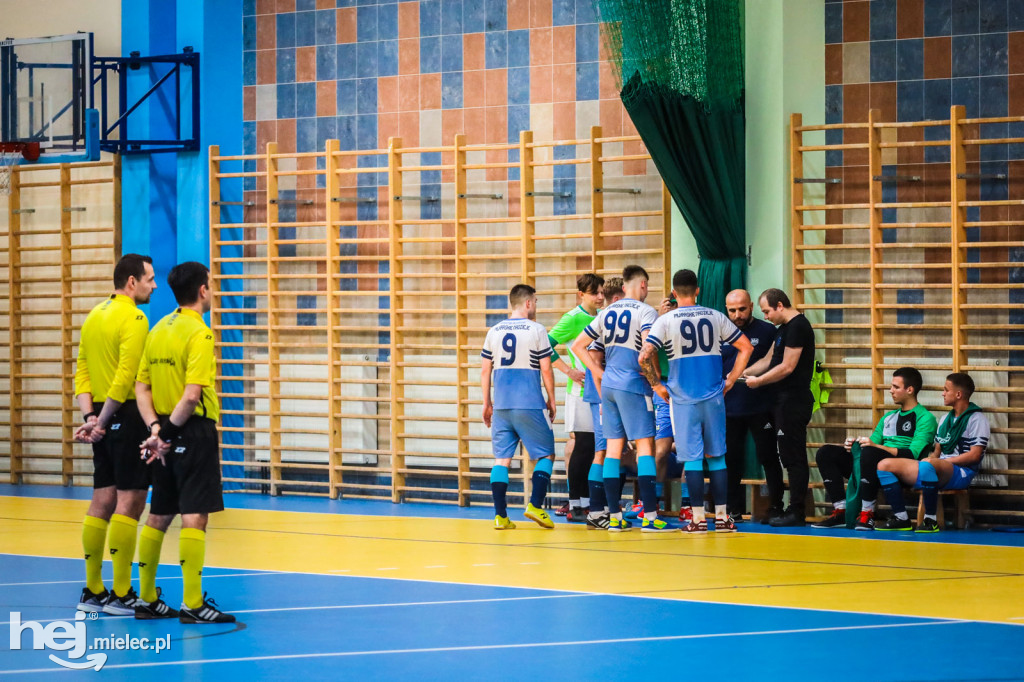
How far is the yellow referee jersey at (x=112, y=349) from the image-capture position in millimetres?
5930

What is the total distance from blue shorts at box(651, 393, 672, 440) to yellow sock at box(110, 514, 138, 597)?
13.2 ft

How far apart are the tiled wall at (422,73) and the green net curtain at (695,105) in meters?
1.08

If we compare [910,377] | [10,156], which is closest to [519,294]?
[910,377]

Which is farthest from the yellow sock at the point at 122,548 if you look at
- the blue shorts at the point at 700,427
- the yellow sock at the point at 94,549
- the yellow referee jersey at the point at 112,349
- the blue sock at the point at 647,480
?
the blue shorts at the point at 700,427

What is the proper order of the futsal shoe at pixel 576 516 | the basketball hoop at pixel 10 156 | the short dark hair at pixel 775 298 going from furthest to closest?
the basketball hoop at pixel 10 156 → the futsal shoe at pixel 576 516 → the short dark hair at pixel 775 298

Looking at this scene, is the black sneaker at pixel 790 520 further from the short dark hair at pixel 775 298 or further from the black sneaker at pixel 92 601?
the black sneaker at pixel 92 601

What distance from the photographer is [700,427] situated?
8469 millimetres

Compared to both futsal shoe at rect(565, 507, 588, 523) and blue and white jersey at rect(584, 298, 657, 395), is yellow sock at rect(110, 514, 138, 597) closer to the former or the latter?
blue and white jersey at rect(584, 298, 657, 395)

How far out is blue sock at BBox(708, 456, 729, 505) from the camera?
8.50 m

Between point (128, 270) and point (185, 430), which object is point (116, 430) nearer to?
point (185, 430)

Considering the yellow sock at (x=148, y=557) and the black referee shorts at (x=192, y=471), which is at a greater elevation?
the black referee shorts at (x=192, y=471)

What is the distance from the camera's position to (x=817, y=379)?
9336 mm

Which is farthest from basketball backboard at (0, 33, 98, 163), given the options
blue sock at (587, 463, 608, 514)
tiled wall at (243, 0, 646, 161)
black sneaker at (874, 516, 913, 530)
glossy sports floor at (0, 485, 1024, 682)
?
black sneaker at (874, 516, 913, 530)

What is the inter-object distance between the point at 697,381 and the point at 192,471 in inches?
152
